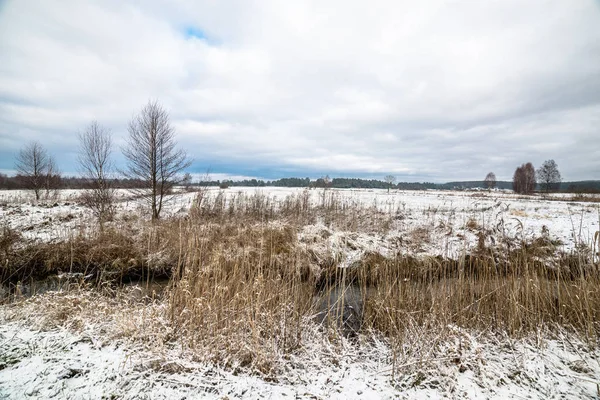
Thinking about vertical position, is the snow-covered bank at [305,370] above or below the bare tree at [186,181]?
below

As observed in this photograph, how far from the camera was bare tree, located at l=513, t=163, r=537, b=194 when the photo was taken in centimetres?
6039

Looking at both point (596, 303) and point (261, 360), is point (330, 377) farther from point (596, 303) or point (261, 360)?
point (596, 303)

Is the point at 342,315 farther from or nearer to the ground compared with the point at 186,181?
nearer to the ground

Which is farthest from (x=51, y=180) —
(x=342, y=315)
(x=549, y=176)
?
(x=549, y=176)

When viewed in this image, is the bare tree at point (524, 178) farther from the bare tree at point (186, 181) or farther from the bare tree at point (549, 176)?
the bare tree at point (186, 181)

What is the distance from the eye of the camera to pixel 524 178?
216ft

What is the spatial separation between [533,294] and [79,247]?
1210 cm

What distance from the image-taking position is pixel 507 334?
137 inches

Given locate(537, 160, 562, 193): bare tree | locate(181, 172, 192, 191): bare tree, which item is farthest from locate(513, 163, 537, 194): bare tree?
locate(181, 172, 192, 191): bare tree

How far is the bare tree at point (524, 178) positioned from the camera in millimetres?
60388

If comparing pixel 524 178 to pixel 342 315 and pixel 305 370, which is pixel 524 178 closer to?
pixel 342 315

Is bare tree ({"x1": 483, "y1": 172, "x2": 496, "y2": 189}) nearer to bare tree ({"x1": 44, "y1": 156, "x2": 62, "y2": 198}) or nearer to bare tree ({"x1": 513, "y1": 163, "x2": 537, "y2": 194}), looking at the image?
bare tree ({"x1": 513, "y1": 163, "x2": 537, "y2": 194})

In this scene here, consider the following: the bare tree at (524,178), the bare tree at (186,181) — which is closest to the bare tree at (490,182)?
the bare tree at (524,178)

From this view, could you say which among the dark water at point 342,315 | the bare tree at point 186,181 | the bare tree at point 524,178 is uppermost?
the bare tree at point 524,178
